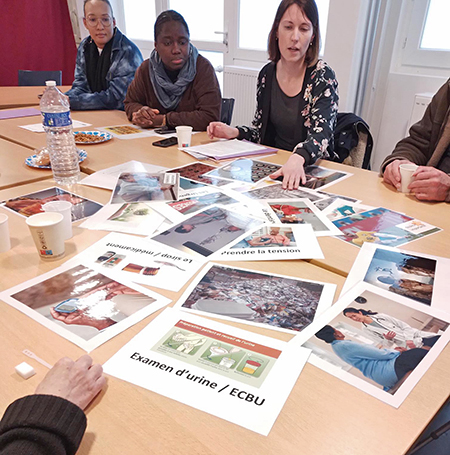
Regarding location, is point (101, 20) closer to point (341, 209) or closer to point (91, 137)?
point (91, 137)

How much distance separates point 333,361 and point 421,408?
0.14 meters

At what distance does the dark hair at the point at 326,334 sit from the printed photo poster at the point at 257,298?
1.2 inches

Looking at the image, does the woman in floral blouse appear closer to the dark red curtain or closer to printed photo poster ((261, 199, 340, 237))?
printed photo poster ((261, 199, 340, 237))

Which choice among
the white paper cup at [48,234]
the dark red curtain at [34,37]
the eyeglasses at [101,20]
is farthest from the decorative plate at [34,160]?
the dark red curtain at [34,37]

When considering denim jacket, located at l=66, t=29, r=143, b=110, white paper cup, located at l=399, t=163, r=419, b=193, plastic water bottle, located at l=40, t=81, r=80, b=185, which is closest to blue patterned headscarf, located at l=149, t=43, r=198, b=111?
denim jacket, located at l=66, t=29, r=143, b=110

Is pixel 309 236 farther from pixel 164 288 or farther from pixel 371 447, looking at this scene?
pixel 371 447

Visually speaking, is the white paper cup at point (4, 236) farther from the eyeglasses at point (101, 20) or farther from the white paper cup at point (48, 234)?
the eyeglasses at point (101, 20)

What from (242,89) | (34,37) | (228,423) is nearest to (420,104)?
(242,89)

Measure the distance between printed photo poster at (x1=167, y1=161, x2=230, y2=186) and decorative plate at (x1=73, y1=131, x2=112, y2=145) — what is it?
21.4 inches

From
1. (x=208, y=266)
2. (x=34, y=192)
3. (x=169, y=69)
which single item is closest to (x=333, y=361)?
(x=208, y=266)

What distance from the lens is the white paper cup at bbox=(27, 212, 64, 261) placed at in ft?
3.03

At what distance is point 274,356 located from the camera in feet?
2.21

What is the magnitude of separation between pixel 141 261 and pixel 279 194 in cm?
60

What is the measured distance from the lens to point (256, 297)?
0.83m
